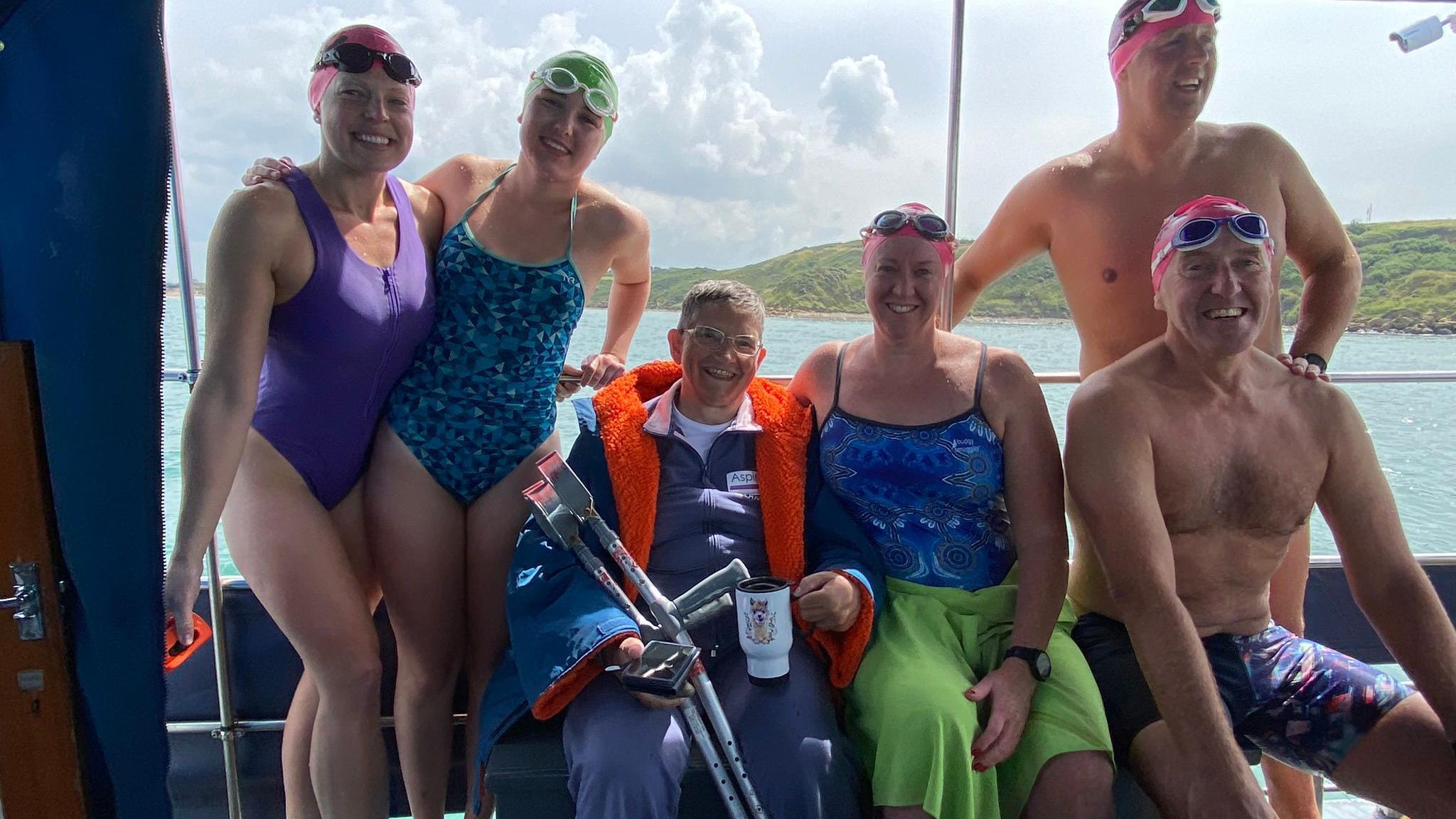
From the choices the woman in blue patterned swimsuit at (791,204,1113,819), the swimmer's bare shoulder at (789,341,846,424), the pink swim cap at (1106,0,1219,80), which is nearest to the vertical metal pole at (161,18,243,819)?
the swimmer's bare shoulder at (789,341,846,424)

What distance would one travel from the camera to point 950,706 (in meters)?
1.61

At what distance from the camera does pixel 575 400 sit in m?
2.01

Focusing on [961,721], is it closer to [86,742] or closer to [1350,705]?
[1350,705]

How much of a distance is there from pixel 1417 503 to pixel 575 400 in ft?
46.2

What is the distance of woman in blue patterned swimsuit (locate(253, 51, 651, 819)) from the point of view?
1922 mm

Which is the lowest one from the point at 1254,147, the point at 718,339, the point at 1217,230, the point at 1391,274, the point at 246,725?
the point at 246,725

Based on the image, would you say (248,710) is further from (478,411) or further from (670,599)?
(670,599)

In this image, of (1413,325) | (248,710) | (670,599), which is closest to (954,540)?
(670,599)

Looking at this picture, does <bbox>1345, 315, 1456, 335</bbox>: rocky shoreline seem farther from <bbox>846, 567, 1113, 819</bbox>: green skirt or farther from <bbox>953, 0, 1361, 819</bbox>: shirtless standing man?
<bbox>846, 567, 1113, 819</bbox>: green skirt

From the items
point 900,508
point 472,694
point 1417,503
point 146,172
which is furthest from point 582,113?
point 1417,503

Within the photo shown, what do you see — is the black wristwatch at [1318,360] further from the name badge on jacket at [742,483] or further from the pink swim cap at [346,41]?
the pink swim cap at [346,41]

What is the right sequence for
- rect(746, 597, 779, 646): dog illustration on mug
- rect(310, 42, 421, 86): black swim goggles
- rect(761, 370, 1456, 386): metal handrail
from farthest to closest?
rect(761, 370, 1456, 386): metal handrail, rect(310, 42, 421, 86): black swim goggles, rect(746, 597, 779, 646): dog illustration on mug

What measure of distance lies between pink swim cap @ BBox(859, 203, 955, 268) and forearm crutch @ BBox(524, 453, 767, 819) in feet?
2.76

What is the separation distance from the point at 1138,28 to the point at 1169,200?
0.45 meters
